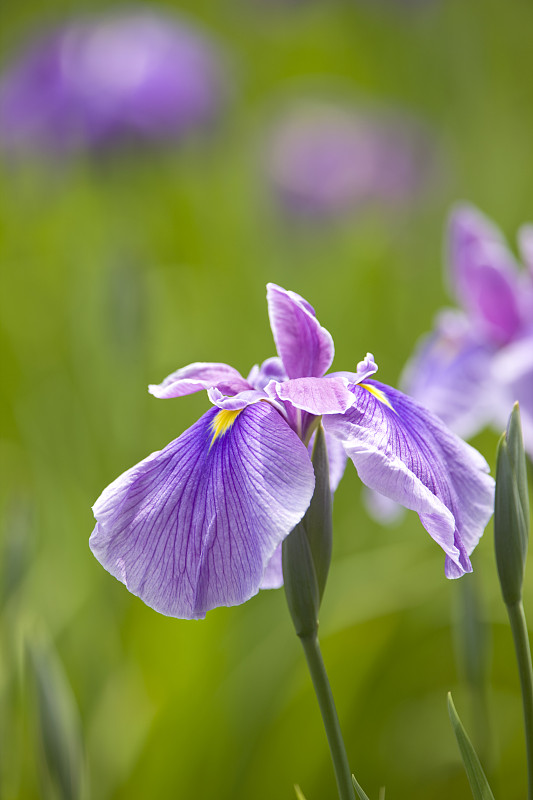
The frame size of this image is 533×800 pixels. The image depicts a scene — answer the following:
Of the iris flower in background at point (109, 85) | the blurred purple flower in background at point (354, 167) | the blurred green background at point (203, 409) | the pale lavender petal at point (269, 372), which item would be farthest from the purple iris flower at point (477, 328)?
the blurred purple flower in background at point (354, 167)

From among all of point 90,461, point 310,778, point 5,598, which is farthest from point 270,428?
point 90,461

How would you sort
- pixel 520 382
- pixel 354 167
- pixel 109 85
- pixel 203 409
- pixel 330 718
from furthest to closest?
pixel 354 167
pixel 109 85
pixel 203 409
pixel 520 382
pixel 330 718

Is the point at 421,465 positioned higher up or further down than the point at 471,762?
higher up

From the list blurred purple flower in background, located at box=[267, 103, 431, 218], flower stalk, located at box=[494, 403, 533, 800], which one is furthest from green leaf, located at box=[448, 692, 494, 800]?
blurred purple flower in background, located at box=[267, 103, 431, 218]

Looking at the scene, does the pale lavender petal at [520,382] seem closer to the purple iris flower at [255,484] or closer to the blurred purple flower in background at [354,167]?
the purple iris flower at [255,484]

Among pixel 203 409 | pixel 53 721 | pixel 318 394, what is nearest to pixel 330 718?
pixel 318 394

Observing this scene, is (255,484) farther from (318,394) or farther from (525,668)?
(525,668)
